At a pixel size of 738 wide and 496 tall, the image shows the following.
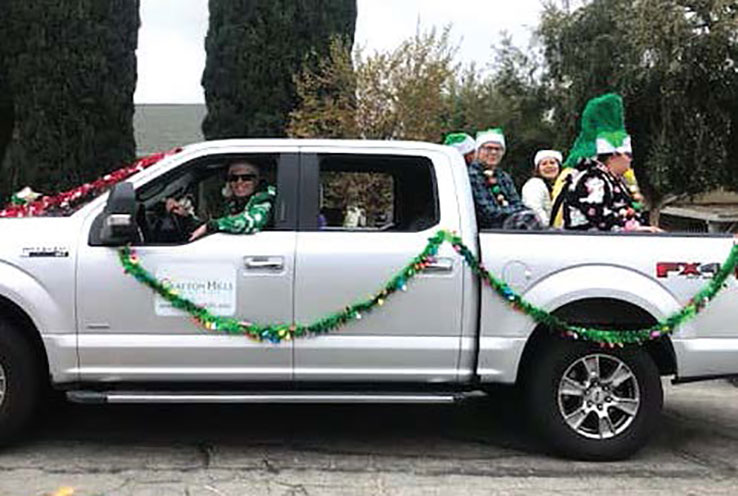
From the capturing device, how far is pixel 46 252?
5590mm

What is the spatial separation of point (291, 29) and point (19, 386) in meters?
11.7

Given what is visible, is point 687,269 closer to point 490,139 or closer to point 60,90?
point 490,139

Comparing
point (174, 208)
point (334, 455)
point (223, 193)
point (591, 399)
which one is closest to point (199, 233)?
point (174, 208)

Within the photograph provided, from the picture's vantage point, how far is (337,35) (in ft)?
53.7

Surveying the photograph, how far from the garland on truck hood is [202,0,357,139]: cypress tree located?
1077 centimetres

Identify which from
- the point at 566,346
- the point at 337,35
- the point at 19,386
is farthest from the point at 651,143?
the point at 19,386

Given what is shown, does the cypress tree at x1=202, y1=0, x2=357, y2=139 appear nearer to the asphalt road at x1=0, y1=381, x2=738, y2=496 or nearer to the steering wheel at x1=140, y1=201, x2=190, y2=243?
the asphalt road at x1=0, y1=381, x2=738, y2=496

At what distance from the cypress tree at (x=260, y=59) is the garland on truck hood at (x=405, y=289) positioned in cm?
1077

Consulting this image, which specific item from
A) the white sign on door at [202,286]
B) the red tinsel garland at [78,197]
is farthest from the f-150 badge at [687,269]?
the red tinsel garland at [78,197]

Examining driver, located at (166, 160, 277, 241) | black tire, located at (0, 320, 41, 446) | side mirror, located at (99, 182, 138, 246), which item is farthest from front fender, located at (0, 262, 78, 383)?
driver, located at (166, 160, 277, 241)

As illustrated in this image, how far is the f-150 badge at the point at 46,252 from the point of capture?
5.58 m

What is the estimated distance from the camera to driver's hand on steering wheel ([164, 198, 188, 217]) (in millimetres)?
6035

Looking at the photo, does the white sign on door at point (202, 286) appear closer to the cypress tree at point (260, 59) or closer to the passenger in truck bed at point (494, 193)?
the passenger in truck bed at point (494, 193)

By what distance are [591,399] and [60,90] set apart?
12.2 m
